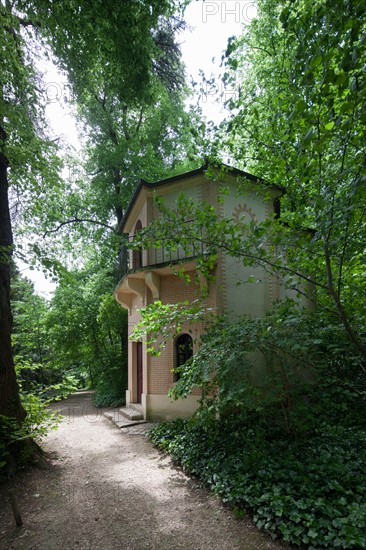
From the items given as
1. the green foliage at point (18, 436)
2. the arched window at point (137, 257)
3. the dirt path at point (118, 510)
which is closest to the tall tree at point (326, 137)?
the dirt path at point (118, 510)

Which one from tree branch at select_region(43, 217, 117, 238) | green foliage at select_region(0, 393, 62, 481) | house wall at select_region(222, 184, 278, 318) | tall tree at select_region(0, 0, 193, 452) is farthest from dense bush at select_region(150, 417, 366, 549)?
tree branch at select_region(43, 217, 117, 238)

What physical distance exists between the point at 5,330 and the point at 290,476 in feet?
19.1

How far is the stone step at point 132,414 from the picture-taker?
9.77 meters

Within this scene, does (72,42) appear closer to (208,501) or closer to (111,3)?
(111,3)

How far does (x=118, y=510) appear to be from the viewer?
4.71 meters

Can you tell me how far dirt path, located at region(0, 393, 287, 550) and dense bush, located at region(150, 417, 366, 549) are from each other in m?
0.28

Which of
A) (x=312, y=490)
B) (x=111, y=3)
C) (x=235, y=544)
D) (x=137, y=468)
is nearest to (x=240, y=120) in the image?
(x=111, y=3)

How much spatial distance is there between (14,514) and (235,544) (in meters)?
3.18

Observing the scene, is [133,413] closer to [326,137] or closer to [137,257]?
[137,257]

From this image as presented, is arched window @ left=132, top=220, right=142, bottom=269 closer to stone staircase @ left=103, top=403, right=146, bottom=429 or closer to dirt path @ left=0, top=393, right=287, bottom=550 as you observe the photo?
stone staircase @ left=103, top=403, right=146, bottom=429

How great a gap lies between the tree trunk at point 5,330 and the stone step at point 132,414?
447 cm

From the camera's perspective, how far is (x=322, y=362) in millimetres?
5371

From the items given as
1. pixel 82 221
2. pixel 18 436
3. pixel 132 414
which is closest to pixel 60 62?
pixel 18 436

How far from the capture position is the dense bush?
3658 mm
